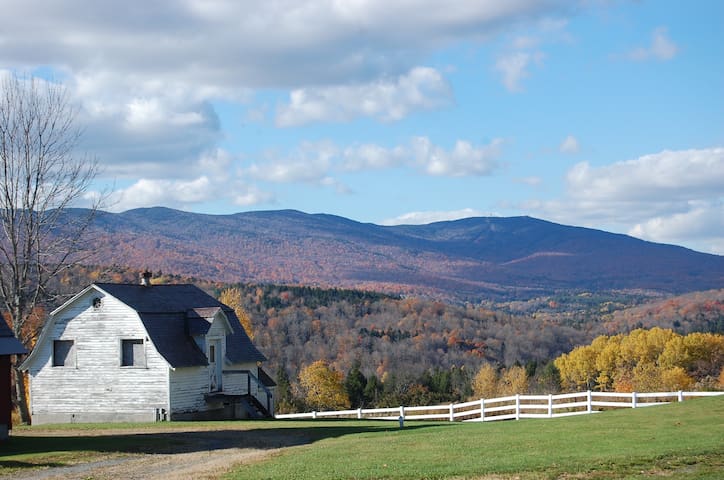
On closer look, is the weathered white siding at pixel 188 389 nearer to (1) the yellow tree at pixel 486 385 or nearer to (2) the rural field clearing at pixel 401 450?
(2) the rural field clearing at pixel 401 450

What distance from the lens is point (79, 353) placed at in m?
41.3

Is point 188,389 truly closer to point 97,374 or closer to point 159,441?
point 97,374

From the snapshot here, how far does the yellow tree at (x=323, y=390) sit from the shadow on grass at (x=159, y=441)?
1791 inches

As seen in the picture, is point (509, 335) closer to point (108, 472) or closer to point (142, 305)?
point (142, 305)

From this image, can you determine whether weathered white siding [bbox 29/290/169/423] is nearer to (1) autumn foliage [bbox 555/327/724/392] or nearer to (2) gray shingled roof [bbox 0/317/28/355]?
(2) gray shingled roof [bbox 0/317/28/355]

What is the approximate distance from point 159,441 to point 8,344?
18.1 ft

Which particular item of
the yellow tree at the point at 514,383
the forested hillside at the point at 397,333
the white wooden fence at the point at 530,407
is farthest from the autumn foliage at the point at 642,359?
the white wooden fence at the point at 530,407

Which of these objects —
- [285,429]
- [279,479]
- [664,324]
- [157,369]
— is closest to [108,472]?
[279,479]

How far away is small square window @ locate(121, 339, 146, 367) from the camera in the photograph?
40.7 m

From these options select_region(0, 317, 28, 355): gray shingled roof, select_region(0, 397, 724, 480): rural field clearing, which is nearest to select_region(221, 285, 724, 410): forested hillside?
select_region(0, 397, 724, 480): rural field clearing

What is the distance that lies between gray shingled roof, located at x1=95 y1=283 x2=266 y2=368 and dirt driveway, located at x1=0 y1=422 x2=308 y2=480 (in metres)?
6.10

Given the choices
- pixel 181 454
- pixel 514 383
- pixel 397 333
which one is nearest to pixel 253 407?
pixel 181 454

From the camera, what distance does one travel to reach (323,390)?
82.1 m

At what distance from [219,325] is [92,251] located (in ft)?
22.2
